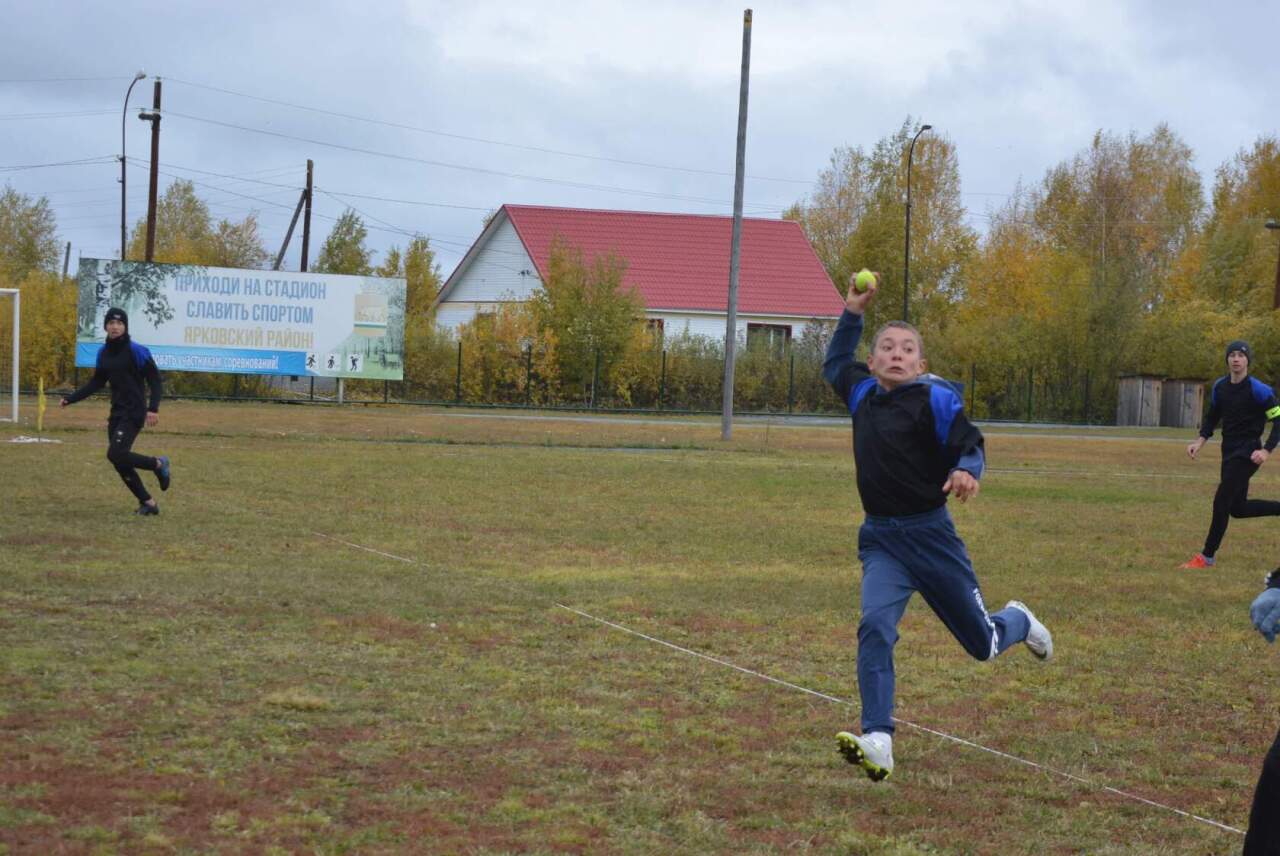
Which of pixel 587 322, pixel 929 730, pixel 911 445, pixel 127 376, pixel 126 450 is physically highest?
pixel 587 322

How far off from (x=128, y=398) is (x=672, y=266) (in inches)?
2122

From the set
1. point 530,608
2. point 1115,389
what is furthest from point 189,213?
point 530,608

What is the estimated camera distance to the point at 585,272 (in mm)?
53281

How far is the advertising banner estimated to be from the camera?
145ft

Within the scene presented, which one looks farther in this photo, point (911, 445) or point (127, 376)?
point (127, 376)

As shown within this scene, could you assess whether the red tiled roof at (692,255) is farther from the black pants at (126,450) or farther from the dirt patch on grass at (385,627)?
the dirt patch on grass at (385,627)

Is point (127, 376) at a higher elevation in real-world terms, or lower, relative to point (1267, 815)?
higher

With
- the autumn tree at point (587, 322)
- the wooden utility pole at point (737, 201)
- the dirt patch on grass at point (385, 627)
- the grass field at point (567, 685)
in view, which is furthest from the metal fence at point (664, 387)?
the dirt patch on grass at point (385, 627)

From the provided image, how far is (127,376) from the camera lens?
15.1 meters

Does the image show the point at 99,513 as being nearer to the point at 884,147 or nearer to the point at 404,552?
the point at 404,552

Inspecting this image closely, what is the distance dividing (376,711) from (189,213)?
270ft

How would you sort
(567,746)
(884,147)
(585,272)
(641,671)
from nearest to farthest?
(567,746), (641,671), (585,272), (884,147)

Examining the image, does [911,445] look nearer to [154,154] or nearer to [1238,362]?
[1238,362]

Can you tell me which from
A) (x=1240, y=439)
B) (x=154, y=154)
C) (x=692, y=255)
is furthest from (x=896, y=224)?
(x=1240, y=439)
